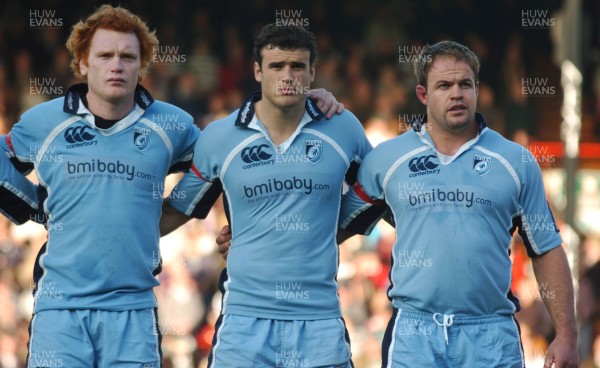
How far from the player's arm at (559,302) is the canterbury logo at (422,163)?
2.22 ft

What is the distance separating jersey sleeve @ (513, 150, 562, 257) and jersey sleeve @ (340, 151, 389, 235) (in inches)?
26.8

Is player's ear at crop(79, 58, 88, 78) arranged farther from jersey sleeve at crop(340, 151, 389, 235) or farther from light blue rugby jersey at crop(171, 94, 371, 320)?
jersey sleeve at crop(340, 151, 389, 235)

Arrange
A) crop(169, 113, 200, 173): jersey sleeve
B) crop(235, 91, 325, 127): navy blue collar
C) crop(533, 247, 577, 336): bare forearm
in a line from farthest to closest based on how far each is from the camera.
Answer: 1. crop(169, 113, 200, 173): jersey sleeve
2. crop(235, 91, 325, 127): navy blue collar
3. crop(533, 247, 577, 336): bare forearm

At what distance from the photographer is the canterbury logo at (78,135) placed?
6672mm

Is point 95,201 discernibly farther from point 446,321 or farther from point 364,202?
point 446,321

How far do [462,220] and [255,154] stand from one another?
3.45 ft

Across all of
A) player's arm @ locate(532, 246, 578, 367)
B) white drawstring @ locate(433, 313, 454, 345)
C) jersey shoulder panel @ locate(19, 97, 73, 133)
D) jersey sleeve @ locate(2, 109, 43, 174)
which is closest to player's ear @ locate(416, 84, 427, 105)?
player's arm @ locate(532, 246, 578, 367)

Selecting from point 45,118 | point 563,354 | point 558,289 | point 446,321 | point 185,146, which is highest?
point 45,118

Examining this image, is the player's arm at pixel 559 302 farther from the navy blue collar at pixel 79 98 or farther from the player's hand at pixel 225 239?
the navy blue collar at pixel 79 98

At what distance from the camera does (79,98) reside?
6793 mm

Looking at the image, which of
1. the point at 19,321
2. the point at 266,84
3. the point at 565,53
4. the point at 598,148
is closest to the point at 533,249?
the point at 266,84

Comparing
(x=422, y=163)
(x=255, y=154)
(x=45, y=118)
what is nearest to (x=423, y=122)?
(x=422, y=163)

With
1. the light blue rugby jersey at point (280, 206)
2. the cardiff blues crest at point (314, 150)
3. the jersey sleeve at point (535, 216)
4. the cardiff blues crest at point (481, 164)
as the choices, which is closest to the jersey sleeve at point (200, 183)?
the light blue rugby jersey at point (280, 206)

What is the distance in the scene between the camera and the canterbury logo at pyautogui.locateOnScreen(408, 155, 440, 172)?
6.50m
